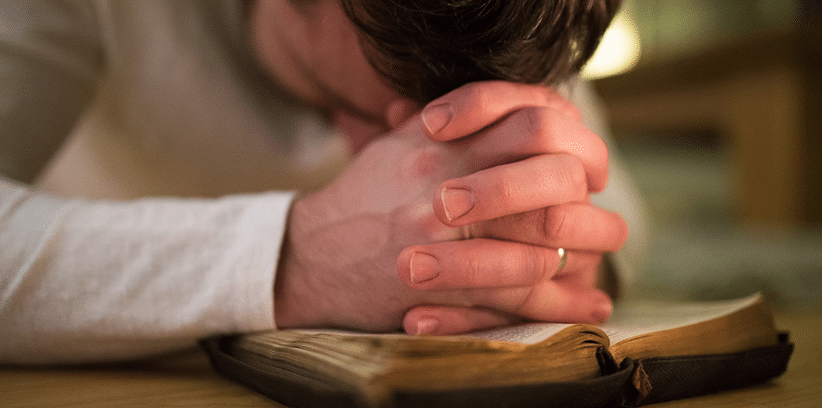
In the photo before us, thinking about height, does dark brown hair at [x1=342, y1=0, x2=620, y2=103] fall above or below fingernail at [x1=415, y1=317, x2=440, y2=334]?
above

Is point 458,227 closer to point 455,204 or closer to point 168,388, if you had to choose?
point 455,204

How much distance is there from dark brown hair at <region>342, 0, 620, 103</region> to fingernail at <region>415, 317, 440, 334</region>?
0.52ft

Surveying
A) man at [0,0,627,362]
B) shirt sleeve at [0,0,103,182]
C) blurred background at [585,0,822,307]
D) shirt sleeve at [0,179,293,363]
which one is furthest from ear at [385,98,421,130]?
blurred background at [585,0,822,307]

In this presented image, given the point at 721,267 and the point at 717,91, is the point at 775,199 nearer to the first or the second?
the point at 717,91

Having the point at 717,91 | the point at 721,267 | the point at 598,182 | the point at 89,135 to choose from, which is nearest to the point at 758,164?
the point at 717,91

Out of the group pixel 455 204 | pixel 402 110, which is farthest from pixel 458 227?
pixel 402 110

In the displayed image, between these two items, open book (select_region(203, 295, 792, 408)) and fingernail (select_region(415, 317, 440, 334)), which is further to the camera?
fingernail (select_region(415, 317, 440, 334))

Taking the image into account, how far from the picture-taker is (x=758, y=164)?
1791mm

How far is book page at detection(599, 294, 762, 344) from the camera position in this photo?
0.31 m

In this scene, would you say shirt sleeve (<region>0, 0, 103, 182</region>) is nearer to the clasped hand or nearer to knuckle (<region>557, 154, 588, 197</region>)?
the clasped hand

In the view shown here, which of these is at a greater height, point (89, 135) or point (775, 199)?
point (89, 135)

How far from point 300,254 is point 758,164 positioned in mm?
1851

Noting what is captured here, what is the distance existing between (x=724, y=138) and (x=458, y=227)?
2.04 meters

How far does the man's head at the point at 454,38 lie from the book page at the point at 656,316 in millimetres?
175
